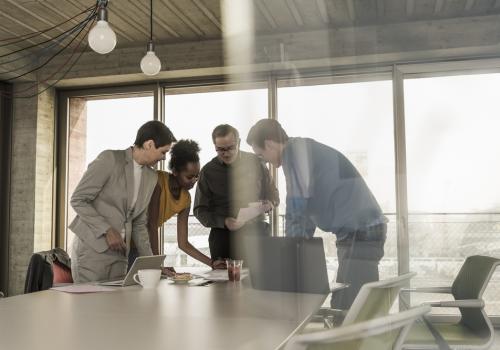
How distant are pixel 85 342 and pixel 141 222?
1274 mm

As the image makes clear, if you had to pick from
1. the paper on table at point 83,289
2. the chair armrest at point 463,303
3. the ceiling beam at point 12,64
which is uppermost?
the ceiling beam at point 12,64

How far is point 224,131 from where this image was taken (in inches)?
53.9

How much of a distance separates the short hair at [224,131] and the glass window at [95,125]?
3011 mm

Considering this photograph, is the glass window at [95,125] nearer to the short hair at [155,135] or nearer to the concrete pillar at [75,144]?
the concrete pillar at [75,144]

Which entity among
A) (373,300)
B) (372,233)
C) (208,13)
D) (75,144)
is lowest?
(373,300)

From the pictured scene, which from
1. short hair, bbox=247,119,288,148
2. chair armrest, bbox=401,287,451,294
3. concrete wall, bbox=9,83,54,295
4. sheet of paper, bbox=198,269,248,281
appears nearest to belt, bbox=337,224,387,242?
chair armrest, bbox=401,287,451,294

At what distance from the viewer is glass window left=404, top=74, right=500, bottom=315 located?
0.84 metres

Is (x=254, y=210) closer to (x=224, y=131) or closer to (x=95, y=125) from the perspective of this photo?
(x=224, y=131)

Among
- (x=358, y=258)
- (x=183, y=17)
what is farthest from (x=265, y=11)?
(x=183, y=17)

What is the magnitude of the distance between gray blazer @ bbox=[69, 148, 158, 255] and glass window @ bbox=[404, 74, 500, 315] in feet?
4.67

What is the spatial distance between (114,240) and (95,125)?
8.94ft

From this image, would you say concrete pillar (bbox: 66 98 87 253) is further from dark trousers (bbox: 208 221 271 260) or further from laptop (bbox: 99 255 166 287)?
laptop (bbox: 99 255 166 287)

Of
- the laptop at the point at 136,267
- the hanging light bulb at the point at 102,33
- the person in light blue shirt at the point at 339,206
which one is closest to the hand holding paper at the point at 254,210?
the person in light blue shirt at the point at 339,206

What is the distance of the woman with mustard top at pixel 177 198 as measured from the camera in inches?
91.3
